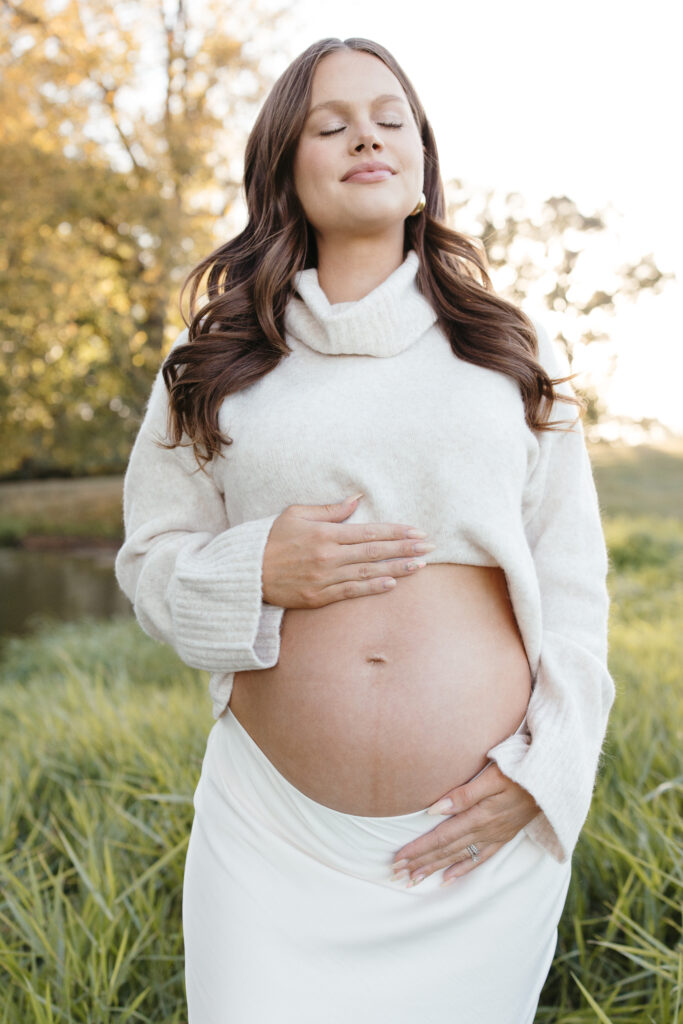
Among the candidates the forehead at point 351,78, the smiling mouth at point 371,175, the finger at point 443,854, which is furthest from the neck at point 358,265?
the finger at point 443,854

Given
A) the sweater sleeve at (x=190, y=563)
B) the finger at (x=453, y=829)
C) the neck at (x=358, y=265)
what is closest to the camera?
the finger at (x=453, y=829)

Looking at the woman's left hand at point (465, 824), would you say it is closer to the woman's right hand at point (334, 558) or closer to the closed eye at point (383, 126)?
the woman's right hand at point (334, 558)

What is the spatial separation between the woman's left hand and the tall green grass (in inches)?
18.6

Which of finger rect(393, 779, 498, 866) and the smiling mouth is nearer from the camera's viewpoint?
finger rect(393, 779, 498, 866)

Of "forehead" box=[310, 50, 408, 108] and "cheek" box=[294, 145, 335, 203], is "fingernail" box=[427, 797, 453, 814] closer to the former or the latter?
"cheek" box=[294, 145, 335, 203]

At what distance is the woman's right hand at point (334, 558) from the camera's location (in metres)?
1.43

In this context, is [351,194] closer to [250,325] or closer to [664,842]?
[250,325]

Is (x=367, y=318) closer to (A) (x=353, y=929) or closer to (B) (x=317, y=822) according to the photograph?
(B) (x=317, y=822)

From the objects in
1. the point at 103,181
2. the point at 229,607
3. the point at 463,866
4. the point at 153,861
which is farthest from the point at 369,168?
the point at 103,181

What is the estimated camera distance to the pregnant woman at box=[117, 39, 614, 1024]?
140cm

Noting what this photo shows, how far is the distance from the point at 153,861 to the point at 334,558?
155 cm

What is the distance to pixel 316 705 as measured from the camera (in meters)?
1.43

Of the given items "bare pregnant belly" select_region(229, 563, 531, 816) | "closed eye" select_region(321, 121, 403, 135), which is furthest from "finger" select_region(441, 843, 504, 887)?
"closed eye" select_region(321, 121, 403, 135)

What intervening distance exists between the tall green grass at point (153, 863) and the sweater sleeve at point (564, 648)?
0.49 metres
